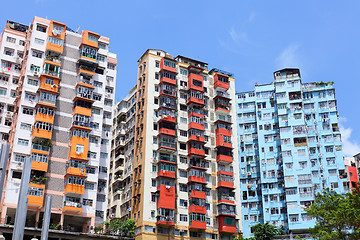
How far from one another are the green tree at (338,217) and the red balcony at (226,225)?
18.9 metres

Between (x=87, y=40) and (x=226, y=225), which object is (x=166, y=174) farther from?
(x=87, y=40)

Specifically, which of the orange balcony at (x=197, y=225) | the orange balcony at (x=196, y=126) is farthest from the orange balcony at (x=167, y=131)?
the orange balcony at (x=197, y=225)

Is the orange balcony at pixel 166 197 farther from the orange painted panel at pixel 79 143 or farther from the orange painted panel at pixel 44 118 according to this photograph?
the orange painted panel at pixel 44 118

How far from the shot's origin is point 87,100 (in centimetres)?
5984

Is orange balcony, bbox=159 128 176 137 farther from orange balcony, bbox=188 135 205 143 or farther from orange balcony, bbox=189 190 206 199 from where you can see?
orange balcony, bbox=189 190 206 199

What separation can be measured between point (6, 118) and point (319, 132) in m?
56.6

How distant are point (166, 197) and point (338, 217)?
24.7m

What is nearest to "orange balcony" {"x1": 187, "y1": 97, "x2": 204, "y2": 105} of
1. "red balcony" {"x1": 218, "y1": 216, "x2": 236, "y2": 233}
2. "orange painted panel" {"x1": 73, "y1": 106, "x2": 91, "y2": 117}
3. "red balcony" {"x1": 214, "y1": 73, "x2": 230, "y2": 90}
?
"red balcony" {"x1": 214, "y1": 73, "x2": 230, "y2": 90}

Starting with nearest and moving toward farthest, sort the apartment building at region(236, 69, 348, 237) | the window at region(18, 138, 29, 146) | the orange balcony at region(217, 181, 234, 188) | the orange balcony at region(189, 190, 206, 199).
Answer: the window at region(18, 138, 29, 146), the orange balcony at region(189, 190, 206, 199), the orange balcony at region(217, 181, 234, 188), the apartment building at region(236, 69, 348, 237)

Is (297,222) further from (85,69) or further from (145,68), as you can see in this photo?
(85,69)

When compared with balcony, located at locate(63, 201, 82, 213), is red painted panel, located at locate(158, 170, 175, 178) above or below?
above

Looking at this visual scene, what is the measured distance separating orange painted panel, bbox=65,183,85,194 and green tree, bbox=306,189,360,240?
1124 inches

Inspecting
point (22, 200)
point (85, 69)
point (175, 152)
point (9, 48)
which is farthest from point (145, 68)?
point (22, 200)

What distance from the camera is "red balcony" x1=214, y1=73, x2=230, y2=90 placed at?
71.8 metres
